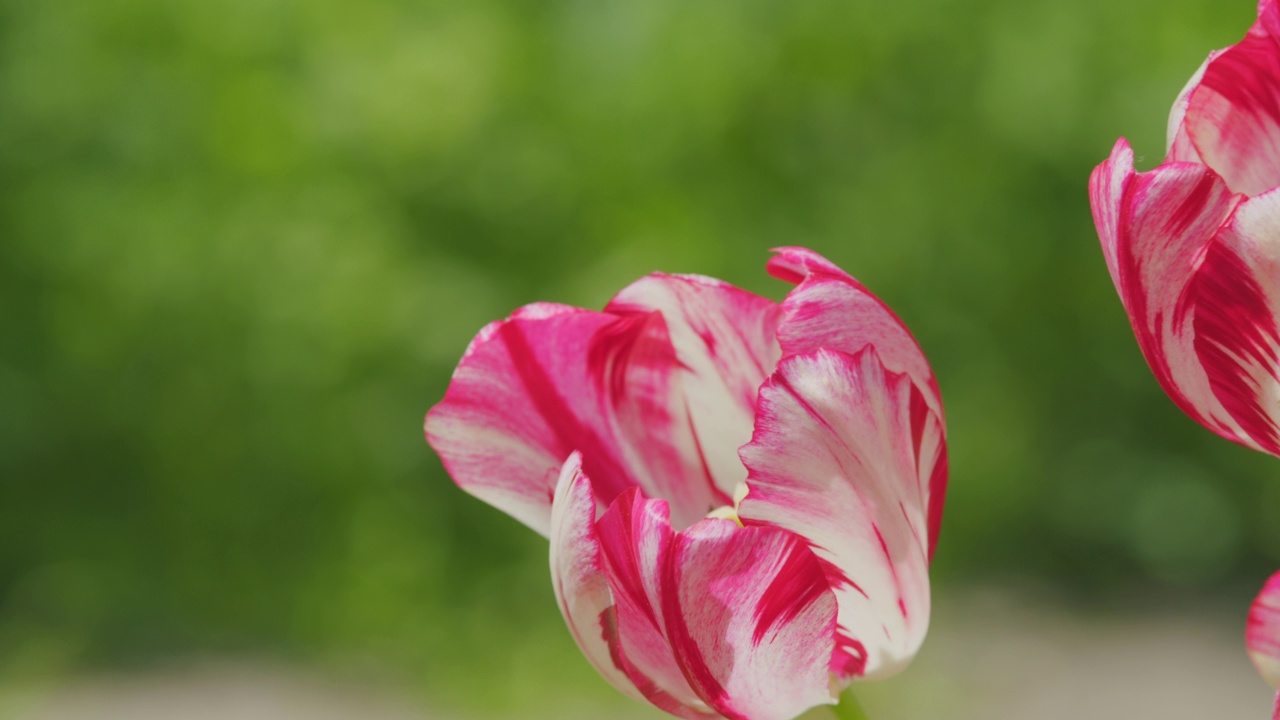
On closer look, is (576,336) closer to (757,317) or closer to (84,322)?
(757,317)

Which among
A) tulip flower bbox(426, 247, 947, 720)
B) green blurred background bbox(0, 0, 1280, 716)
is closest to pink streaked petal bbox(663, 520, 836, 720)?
tulip flower bbox(426, 247, 947, 720)

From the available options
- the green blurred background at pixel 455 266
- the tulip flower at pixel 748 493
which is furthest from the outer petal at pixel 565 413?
the green blurred background at pixel 455 266

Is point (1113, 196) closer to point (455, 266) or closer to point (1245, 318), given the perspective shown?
point (1245, 318)

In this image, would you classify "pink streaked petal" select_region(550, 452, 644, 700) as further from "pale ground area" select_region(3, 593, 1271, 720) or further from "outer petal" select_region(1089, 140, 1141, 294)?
"pale ground area" select_region(3, 593, 1271, 720)

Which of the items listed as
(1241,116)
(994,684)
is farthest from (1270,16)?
(994,684)

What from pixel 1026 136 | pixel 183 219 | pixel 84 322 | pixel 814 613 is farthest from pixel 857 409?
pixel 84 322

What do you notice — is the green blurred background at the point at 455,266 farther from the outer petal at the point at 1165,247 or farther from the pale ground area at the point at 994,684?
the outer petal at the point at 1165,247
